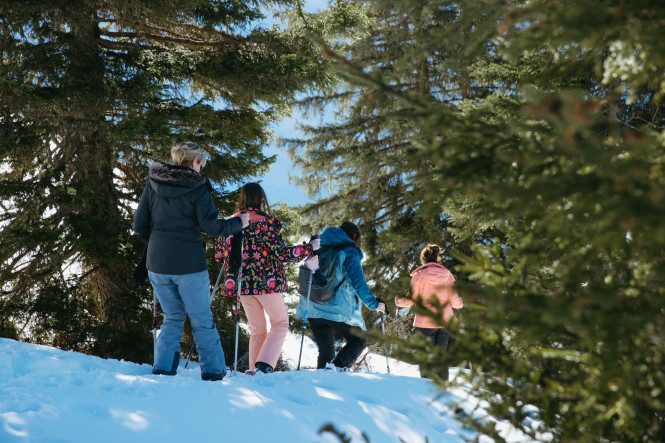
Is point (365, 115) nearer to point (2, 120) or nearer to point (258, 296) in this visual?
point (2, 120)

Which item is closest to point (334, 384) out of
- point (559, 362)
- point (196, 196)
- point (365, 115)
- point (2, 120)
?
point (196, 196)

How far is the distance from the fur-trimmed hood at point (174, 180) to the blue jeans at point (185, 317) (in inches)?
28.2

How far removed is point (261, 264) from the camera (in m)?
4.97

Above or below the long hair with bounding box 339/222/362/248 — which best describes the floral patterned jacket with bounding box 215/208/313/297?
below

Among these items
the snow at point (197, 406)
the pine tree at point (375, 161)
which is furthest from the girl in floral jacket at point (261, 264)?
the pine tree at point (375, 161)

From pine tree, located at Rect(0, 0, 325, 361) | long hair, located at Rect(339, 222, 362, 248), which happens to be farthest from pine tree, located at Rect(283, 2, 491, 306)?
long hair, located at Rect(339, 222, 362, 248)

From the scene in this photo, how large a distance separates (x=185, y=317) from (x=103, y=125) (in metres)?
4.07

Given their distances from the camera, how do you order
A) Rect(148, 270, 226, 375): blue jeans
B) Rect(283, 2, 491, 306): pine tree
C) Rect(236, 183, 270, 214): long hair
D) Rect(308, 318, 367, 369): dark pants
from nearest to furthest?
Rect(148, 270, 226, 375): blue jeans < Rect(236, 183, 270, 214): long hair < Rect(308, 318, 367, 369): dark pants < Rect(283, 2, 491, 306): pine tree

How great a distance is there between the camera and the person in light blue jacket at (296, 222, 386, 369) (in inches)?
210

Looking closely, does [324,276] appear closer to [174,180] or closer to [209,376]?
[209,376]

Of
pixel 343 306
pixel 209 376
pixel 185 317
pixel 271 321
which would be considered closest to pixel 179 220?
pixel 185 317

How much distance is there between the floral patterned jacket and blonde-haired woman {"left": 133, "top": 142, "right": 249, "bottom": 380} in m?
0.56

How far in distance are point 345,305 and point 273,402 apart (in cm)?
200

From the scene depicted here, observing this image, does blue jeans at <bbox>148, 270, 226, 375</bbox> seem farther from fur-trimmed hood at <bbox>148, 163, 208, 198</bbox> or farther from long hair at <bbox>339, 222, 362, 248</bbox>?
long hair at <bbox>339, 222, 362, 248</bbox>
